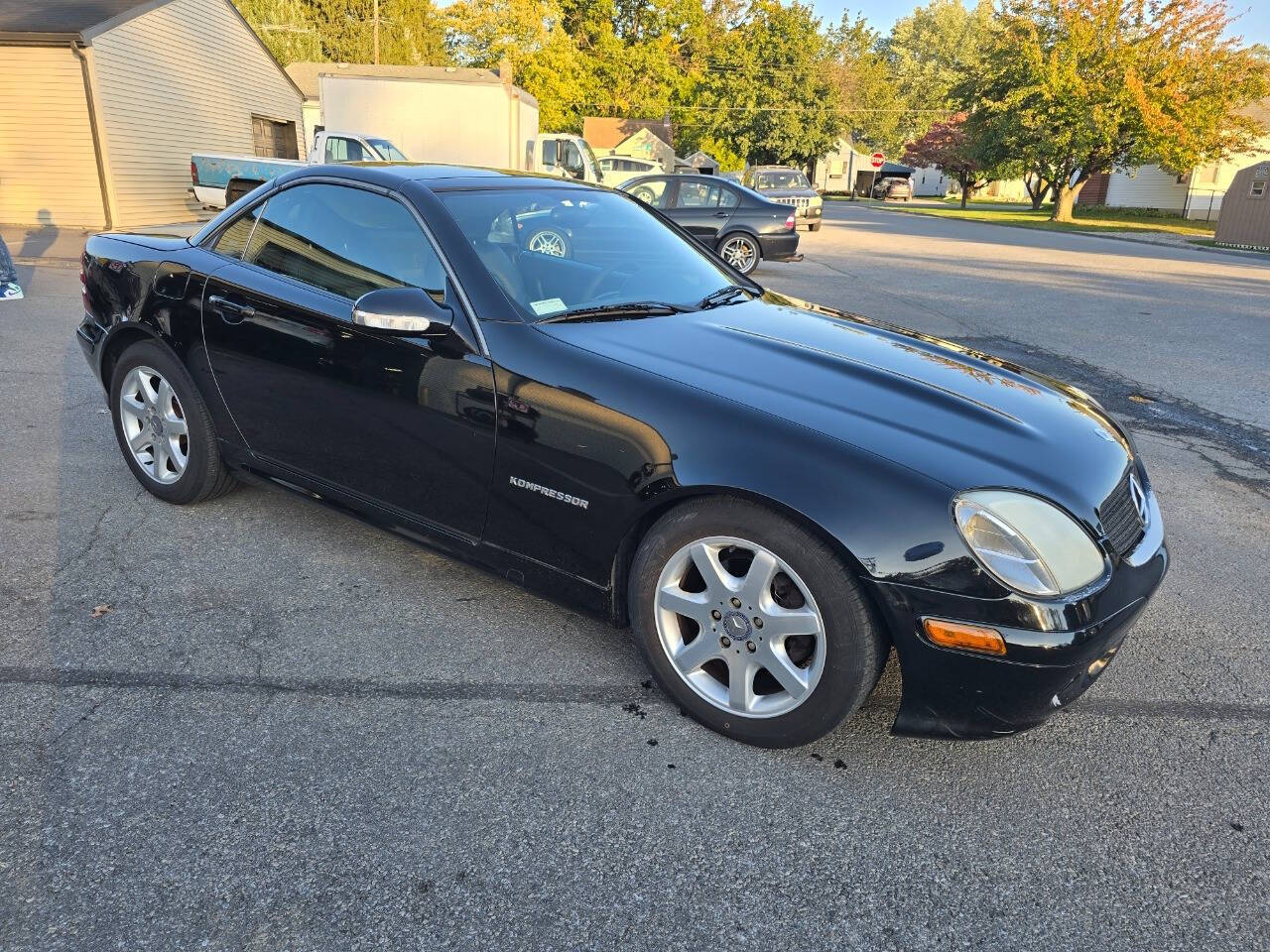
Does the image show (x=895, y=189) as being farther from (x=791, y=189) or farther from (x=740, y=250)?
(x=740, y=250)

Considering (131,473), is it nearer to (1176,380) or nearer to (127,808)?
(127,808)

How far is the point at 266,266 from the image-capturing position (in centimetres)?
351

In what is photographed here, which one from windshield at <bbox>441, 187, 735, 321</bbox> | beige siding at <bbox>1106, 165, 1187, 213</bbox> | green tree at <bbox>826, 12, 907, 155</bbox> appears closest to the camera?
windshield at <bbox>441, 187, 735, 321</bbox>

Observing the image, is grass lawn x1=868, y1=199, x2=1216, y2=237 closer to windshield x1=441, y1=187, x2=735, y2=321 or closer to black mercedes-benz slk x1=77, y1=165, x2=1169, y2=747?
windshield x1=441, y1=187, x2=735, y2=321

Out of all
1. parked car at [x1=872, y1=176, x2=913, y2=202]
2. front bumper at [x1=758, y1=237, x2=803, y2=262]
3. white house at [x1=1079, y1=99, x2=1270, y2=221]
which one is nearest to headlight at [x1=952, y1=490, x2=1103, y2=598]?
front bumper at [x1=758, y1=237, x2=803, y2=262]

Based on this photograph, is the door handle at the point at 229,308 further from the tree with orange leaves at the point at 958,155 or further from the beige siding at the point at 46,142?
the tree with orange leaves at the point at 958,155

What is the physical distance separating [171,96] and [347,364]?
18805 mm

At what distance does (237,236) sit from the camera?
12.2 feet

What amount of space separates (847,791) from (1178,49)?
39791mm

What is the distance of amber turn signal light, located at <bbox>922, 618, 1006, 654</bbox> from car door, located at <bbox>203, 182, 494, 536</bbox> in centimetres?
142

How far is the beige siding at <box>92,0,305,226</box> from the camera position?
1645 cm

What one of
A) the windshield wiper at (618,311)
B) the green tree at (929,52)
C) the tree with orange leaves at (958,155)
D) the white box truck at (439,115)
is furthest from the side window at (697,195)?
the green tree at (929,52)

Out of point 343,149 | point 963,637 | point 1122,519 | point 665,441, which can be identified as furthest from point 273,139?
point 963,637

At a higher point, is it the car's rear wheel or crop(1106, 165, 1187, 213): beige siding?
crop(1106, 165, 1187, 213): beige siding
